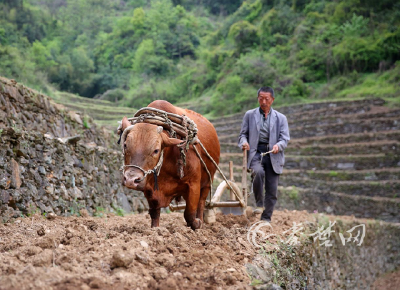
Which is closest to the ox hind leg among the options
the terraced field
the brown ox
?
the brown ox

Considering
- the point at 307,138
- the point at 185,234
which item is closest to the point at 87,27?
the point at 307,138

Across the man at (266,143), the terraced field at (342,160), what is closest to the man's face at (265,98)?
the man at (266,143)

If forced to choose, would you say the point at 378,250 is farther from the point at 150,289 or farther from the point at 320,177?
the point at 150,289

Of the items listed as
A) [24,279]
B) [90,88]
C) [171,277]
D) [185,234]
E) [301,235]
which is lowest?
[90,88]

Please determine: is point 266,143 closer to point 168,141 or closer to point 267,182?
point 267,182

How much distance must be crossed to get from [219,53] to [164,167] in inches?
1714

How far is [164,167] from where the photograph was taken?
467 cm

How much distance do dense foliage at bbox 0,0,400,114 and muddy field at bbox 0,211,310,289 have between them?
43.1 ft

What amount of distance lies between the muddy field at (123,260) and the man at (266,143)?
180cm

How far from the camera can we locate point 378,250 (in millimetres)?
12062

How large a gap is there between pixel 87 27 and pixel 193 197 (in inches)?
3056

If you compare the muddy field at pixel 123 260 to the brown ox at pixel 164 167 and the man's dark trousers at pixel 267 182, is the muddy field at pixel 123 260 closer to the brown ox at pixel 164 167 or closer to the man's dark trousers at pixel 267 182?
the brown ox at pixel 164 167

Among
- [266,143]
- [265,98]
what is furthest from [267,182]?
[265,98]

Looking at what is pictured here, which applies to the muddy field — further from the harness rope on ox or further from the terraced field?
the terraced field
